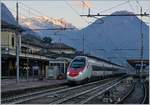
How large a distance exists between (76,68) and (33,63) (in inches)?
1031

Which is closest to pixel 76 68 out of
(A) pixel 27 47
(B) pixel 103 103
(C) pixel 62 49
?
(B) pixel 103 103

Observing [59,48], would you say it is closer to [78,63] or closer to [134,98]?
[78,63]

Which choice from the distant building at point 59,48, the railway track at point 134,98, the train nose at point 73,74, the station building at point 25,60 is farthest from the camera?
the distant building at point 59,48

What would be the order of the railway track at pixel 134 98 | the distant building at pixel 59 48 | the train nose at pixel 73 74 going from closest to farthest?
the railway track at pixel 134 98
the train nose at pixel 73 74
the distant building at pixel 59 48

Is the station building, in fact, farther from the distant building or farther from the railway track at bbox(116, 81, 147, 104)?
the distant building

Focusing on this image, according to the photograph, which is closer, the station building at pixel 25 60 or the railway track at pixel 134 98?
the railway track at pixel 134 98

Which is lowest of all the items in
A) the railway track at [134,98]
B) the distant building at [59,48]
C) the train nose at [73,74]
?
the railway track at [134,98]

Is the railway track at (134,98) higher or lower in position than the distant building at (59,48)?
lower

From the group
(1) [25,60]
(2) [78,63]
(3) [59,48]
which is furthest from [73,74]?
(3) [59,48]

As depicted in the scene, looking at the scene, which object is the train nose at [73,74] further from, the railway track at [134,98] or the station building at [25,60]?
the railway track at [134,98]

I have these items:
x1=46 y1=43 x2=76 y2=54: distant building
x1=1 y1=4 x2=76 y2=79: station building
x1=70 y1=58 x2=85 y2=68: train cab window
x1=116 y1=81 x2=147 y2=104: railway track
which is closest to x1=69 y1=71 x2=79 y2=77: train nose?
x1=70 y1=58 x2=85 y2=68: train cab window

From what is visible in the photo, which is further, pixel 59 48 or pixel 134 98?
pixel 59 48

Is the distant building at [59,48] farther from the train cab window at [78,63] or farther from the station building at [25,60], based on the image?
the train cab window at [78,63]

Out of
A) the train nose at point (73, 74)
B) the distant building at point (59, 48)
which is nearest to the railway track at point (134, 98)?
the train nose at point (73, 74)
